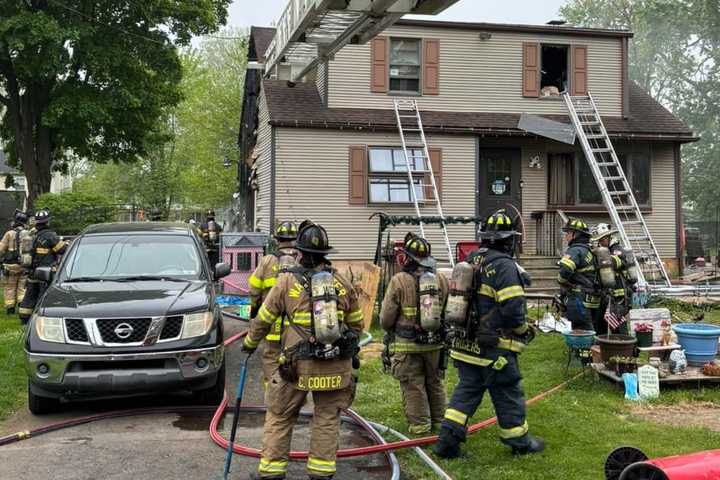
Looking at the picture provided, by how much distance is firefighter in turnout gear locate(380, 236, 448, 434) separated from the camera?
5.77m

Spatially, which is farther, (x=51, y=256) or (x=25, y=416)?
(x=51, y=256)

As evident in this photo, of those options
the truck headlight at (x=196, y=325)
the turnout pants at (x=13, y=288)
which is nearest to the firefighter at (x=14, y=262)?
the turnout pants at (x=13, y=288)

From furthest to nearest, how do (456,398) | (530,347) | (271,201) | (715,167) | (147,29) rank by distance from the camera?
(715,167) → (147,29) → (271,201) → (530,347) → (456,398)

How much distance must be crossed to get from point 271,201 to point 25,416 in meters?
10.1

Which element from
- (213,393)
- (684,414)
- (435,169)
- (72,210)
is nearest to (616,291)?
(684,414)

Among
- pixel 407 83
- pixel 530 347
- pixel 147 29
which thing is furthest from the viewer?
pixel 147 29

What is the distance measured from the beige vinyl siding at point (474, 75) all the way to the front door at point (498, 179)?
1.12 m

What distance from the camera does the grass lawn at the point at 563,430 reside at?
5078mm

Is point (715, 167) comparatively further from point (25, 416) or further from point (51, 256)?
point (25, 416)

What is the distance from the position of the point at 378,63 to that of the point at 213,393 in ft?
38.9

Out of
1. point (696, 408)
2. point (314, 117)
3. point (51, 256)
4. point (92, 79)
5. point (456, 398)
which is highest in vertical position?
point (92, 79)

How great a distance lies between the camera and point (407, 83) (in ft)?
56.6

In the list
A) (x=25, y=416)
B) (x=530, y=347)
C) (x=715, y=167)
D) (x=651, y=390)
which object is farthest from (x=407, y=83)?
(x=715, y=167)

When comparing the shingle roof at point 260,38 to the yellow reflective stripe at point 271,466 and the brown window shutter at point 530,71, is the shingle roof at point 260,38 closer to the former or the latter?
the brown window shutter at point 530,71
